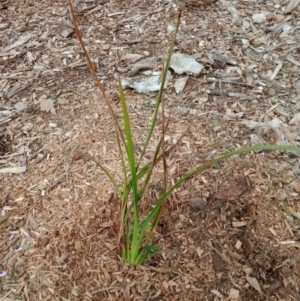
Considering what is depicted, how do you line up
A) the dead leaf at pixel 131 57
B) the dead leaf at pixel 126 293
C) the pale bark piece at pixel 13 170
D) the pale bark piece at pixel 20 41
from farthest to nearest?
the pale bark piece at pixel 20 41 < the dead leaf at pixel 131 57 < the pale bark piece at pixel 13 170 < the dead leaf at pixel 126 293

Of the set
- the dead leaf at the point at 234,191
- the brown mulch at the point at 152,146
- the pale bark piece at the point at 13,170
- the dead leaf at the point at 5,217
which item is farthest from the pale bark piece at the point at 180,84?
the dead leaf at the point at 5,217

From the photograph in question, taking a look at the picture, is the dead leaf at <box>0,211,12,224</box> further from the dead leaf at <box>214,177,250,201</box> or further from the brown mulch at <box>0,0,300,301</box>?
the dead leaf at <box>214,177,250,201</box>

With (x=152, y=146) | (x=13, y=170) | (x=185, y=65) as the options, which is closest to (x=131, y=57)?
(x=185, y=65)

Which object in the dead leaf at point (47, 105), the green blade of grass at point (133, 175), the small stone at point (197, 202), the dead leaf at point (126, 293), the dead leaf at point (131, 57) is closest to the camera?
the green blade of grass at point (133, 175)

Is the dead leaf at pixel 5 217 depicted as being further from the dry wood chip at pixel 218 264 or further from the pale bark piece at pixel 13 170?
the dry wood chip at pixel 218 264

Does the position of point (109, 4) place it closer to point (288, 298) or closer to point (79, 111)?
point (79, 111)

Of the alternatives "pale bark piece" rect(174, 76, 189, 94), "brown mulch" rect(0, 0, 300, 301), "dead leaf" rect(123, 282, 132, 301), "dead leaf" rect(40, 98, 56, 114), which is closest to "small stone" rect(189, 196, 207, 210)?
"brown mulch" rect(0, 0, 300, 301)

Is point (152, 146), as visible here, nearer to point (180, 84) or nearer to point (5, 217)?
point (180, 84)
